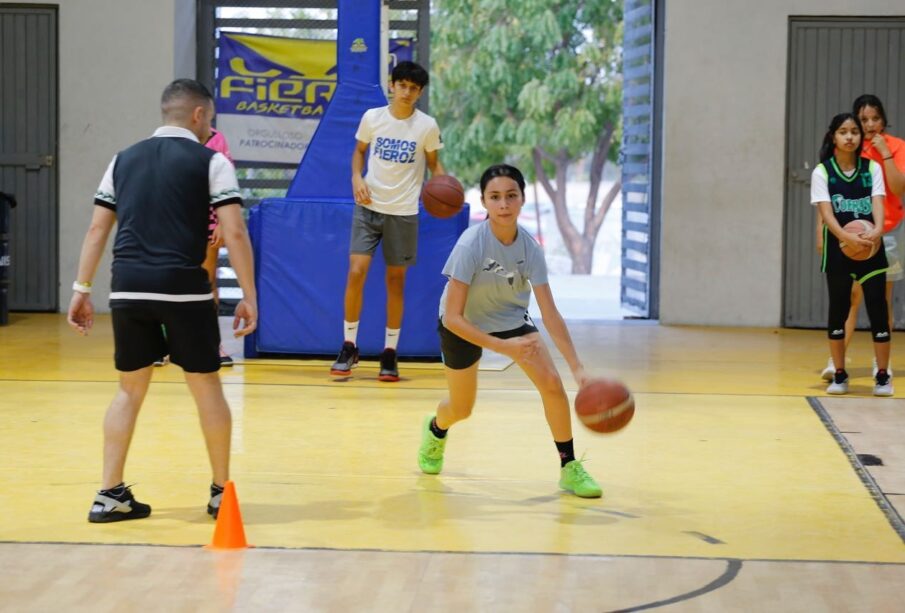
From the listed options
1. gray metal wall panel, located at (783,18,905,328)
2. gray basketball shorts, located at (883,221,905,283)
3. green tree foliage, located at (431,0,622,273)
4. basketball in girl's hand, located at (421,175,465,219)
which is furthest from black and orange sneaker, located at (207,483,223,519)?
green tree foliage, located at (431,0,622,273)

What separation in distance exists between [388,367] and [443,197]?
1277mm

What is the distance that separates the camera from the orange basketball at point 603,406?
5637 mm

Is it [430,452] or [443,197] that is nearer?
[430,452]

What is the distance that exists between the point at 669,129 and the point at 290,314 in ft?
15.7

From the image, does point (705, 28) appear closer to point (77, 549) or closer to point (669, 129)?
point (669, 129)

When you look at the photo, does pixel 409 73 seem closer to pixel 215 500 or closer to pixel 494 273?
pixel 494 273

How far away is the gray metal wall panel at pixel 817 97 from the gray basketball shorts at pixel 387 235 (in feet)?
16.6

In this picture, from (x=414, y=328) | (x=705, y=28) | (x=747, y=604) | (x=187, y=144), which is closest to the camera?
(x=747, y=604)

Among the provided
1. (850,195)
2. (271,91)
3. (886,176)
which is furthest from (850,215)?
(271,91)

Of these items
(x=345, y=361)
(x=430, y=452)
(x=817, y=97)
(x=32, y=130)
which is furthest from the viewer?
(x=32, y=130)

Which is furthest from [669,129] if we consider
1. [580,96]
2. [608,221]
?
[608,221]

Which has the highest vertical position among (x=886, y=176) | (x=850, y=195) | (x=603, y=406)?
(x=886, y=176)

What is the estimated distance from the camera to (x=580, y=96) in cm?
2630

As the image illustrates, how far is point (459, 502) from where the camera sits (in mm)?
6031
